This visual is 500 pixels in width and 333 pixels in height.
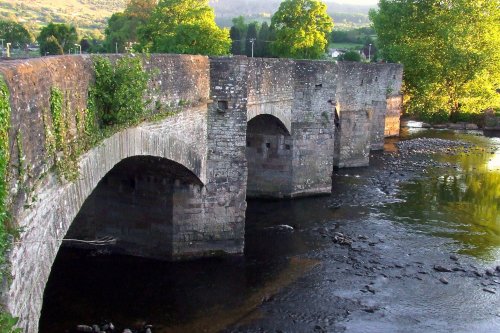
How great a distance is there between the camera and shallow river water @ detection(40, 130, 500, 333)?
43.1ft

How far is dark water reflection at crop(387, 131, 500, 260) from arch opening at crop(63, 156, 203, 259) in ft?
27.6

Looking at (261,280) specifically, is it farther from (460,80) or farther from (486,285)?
(460,80)

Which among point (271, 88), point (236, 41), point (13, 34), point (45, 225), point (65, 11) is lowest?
point (45, 225)

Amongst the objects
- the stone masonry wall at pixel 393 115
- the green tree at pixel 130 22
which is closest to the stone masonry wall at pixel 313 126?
the stone masonry wall at pixel 393 115

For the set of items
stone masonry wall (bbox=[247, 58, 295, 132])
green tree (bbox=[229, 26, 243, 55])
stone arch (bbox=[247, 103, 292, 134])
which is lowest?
stone arch (bbox=[247, 103, 292, 134])

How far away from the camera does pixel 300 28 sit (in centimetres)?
5138

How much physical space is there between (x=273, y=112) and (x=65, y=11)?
6413 inches

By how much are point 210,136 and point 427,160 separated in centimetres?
1927

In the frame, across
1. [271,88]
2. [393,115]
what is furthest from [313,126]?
[393,115]

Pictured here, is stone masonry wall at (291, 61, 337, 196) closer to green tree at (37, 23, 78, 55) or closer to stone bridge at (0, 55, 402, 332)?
stone bridge at (0, 55, 402, 332)

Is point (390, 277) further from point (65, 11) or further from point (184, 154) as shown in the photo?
point (65, 11)

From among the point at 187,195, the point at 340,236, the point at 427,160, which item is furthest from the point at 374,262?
the point at 427,160

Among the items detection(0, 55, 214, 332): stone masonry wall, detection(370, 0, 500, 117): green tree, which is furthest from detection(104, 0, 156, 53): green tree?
detection(0, 55, 214, 332): stone masonry wall

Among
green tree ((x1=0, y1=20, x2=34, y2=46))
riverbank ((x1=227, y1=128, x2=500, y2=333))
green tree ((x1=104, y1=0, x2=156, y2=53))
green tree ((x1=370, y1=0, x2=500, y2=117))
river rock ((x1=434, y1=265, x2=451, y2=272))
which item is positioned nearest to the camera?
riverbank ((x1=227, y1=128, x2=500, y2=333))
